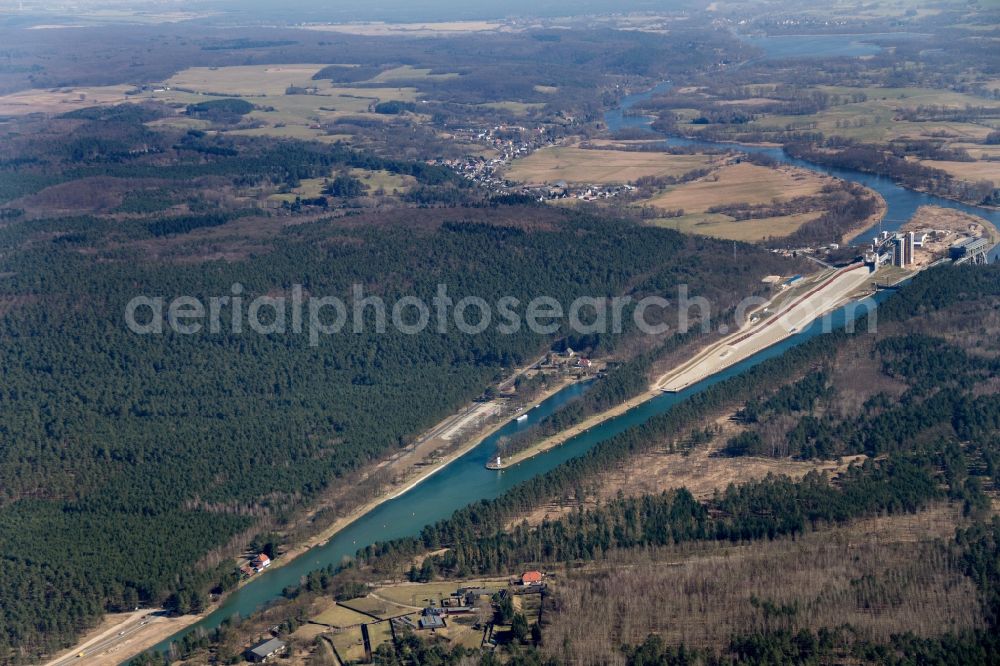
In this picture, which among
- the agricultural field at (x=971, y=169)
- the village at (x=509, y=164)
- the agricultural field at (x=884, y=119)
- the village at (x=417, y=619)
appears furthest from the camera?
the agricultural field at (x=884, y=119)

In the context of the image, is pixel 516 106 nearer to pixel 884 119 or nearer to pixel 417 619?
pixel 884 119

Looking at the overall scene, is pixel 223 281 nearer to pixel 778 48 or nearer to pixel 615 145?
pixel 615 145

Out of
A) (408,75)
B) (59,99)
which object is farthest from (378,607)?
(408,75)

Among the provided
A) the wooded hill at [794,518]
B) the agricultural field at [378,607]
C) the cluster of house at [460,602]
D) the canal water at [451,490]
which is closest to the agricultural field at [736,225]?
the canal water at [451,490]

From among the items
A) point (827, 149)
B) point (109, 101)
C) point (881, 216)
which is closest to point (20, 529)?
point (881, 216)

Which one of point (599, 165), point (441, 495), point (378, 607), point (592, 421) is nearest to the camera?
point (378, 607)

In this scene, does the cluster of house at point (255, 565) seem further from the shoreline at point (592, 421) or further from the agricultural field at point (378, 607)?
the shoreline at point (592, 421)
